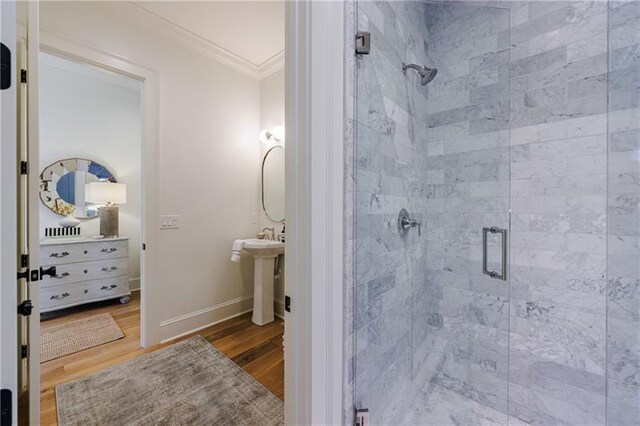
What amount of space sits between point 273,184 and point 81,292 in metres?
2.45

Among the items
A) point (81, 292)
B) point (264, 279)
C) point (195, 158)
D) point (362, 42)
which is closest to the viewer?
point (362, 42)

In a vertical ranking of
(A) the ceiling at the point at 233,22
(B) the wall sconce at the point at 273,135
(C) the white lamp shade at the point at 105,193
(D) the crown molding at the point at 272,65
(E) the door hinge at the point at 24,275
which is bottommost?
(E) the door hinge at the point at 24,275

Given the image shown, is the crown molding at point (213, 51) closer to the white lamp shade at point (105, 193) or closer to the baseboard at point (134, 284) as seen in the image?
the white lamp shade at point (105, 193)

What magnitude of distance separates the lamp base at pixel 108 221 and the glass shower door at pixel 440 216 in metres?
3.60

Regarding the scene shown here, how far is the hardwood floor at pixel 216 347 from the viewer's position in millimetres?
1770

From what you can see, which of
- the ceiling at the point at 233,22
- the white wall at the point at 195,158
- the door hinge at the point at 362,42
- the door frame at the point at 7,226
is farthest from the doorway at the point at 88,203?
the door hinge at the point at 362,42

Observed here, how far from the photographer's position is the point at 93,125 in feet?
11.2

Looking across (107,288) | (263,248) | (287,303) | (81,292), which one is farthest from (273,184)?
(81,292)

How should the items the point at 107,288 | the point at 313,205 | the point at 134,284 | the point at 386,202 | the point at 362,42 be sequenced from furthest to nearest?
1. the point at 134,284
2. the point at 107,288
3. the point at 386,202
4. the point at 362,42
5. the point at 313,205

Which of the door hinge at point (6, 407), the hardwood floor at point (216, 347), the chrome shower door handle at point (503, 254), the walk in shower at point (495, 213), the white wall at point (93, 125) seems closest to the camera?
the door hinge at point (6, 407)

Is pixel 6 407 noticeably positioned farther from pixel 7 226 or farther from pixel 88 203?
pixel 88 203

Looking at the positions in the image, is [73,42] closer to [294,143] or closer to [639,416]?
[294,143]

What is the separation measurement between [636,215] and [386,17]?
5.06 ft

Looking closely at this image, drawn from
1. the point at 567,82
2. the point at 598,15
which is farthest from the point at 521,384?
the point at 598,15
